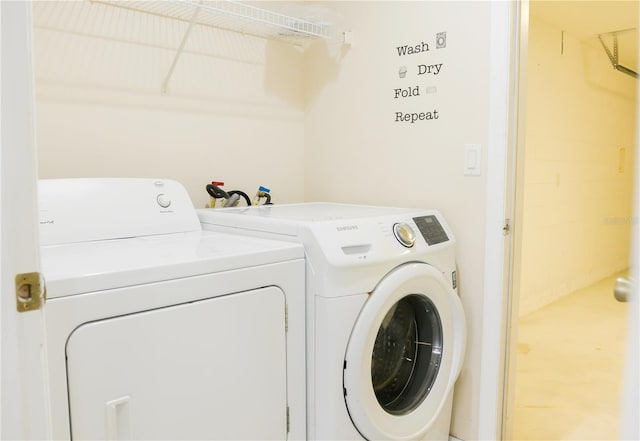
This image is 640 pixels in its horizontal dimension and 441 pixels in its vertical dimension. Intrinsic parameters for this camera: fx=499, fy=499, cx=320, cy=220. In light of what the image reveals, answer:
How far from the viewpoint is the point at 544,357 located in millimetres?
2951

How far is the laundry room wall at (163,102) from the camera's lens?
1.77 metres

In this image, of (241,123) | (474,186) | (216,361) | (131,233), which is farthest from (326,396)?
(241,123)

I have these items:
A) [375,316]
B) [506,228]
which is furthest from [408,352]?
[506,228]

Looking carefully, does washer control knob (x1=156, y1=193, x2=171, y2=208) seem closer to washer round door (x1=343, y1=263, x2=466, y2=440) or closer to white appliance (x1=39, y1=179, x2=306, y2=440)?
white appliance (x1=39, y1=179, x2=306, y2=440)

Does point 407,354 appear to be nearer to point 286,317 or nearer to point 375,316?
point 375,316

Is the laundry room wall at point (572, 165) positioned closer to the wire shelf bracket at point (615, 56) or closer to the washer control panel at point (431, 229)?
the wire shelf bracket at point (615, 56)

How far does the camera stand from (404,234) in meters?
1.66

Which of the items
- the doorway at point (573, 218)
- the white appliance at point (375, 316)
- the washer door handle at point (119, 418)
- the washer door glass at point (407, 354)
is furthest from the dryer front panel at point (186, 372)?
the doorway at point (573, 218)

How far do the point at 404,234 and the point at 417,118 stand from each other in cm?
64

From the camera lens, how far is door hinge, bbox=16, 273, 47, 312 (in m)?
0.71

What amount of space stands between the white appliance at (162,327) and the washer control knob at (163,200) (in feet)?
0.38

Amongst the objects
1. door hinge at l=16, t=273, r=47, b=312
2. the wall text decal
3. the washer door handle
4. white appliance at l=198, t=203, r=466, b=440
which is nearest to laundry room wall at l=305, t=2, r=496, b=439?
the wall text decal

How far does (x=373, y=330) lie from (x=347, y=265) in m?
0.22

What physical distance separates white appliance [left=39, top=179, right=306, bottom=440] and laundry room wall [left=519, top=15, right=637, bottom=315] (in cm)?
262
